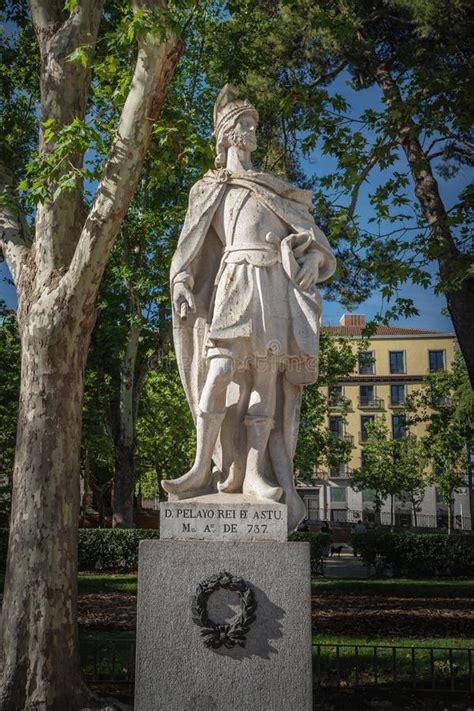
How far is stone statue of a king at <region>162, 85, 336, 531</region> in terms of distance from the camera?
17.4 feet

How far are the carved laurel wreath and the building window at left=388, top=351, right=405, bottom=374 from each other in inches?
2398

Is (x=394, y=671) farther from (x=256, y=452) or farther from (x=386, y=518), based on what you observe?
(x=386, y=518)

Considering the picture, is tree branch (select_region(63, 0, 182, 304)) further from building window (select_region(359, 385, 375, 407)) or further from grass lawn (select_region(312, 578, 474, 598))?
building window (select_region(359, 385, 375, 407))

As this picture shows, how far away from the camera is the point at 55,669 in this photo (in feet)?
20.9

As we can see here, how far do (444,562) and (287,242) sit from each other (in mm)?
16934

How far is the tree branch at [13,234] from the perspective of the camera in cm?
793

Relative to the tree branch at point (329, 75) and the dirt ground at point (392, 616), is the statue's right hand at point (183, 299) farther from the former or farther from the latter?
the tree branch at point (329, 75)

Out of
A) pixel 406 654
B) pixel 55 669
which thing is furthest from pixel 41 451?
pixel 406 654

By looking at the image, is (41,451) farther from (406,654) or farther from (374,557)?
(374,557)

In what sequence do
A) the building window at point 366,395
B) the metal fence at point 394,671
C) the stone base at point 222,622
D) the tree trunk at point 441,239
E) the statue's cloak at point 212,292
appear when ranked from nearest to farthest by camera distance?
the stone base at point 222,622
the statue's cloak at point 212,292
the metal fence at point 394,671
the tree trunk at point 441,239
the building window at point 366,395

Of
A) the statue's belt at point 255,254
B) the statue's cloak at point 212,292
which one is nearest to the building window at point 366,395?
the statue's cloak at point 212,292

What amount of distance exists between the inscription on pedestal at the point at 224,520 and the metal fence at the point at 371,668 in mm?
2760

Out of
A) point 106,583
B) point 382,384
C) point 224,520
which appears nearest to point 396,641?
point 224,520

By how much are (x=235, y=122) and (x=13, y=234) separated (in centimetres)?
341
